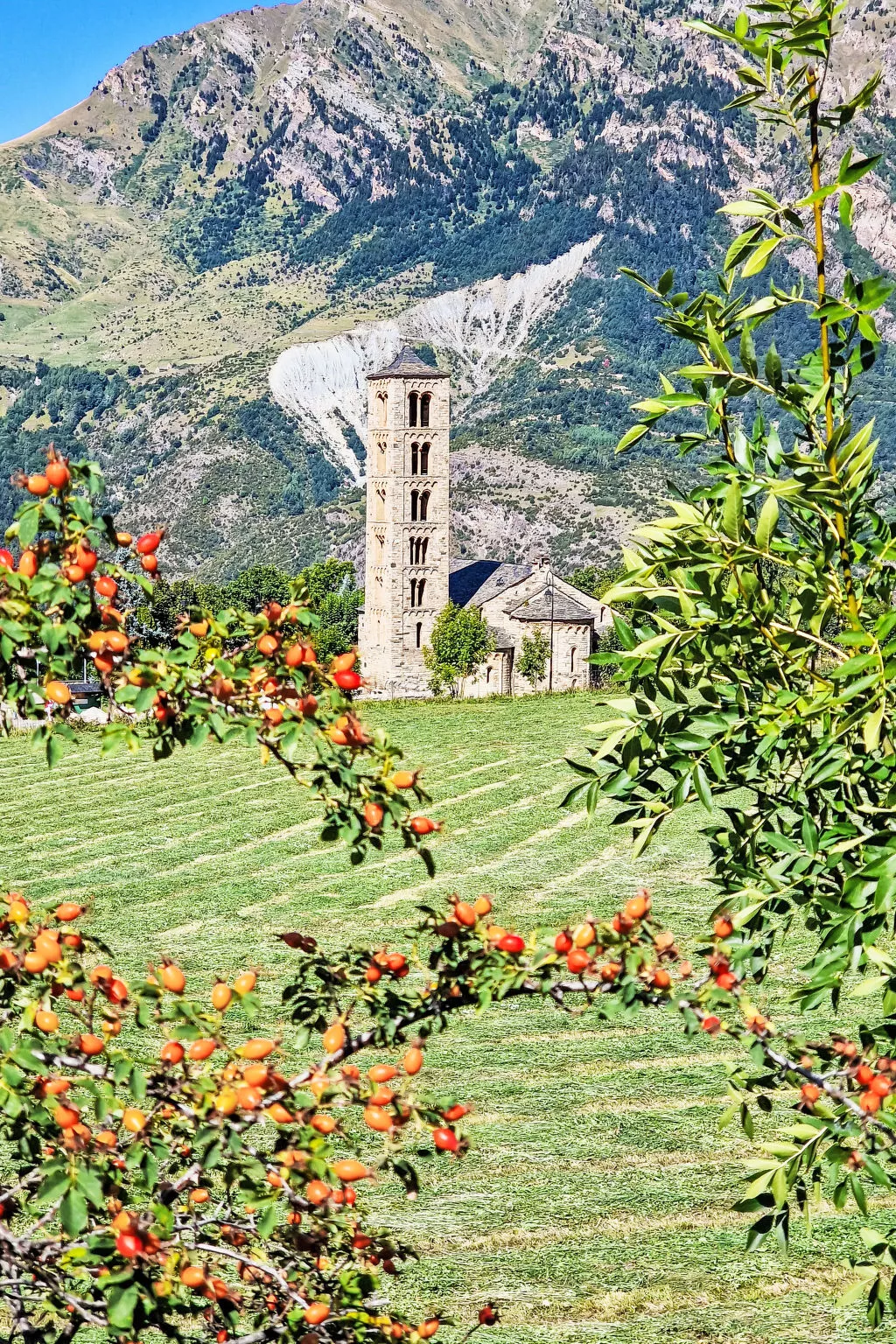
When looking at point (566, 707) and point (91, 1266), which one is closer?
point (91, 1266)

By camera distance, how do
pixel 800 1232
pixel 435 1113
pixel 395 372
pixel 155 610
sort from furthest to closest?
1. pixel 395 372
2. pixel 800 1232
3. pixel 155 610
4. pixel 435 1113

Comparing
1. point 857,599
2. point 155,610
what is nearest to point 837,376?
point 857,599

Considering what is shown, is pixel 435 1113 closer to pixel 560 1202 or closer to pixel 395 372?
pixel 560 1202

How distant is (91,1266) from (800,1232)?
6.66 metres

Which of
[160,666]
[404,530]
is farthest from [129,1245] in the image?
[404,530]

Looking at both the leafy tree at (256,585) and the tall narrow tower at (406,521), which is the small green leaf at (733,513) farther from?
the leafy tree at (256,585)

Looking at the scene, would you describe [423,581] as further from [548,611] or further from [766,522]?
[766,522]

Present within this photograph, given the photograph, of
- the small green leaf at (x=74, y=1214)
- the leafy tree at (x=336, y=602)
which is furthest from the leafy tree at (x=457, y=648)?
the small green leaf at (x=74, y=1214)

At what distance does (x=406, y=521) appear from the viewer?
7944 cm

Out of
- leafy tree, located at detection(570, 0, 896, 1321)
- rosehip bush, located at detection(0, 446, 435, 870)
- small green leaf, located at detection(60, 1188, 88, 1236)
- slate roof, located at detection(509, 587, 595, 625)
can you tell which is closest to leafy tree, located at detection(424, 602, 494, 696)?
slate roof, located at detection(509, 587, 595, 625)

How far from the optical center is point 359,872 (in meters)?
22.0

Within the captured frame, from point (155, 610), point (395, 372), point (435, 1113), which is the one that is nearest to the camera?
point (435, 1113)

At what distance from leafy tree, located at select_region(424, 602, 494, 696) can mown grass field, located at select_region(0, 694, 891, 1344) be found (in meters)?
43.1

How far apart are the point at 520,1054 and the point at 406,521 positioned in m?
66.4
